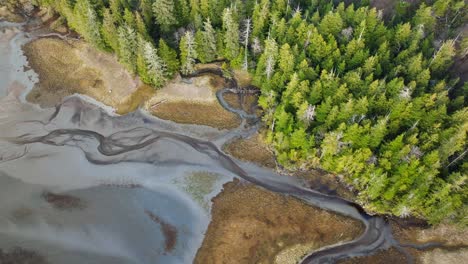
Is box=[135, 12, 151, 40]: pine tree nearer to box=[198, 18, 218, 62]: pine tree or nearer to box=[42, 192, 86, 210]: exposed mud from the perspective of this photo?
box=[198, 18, 218, 62]: pine tree

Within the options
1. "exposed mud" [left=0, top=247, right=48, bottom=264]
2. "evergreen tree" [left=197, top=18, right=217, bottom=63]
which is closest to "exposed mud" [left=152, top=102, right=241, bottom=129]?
"evergreen tree" [left=197, top=18, right=217, bottom=63]

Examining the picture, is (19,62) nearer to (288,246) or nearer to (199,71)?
(199,71)

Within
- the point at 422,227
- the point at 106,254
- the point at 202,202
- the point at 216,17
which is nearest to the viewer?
the point at 106,254

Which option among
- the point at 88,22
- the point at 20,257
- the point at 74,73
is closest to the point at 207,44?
the point at 88,22

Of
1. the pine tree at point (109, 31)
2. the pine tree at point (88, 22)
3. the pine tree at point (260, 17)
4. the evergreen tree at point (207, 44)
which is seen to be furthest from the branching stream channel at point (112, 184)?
the pine tree at point (260, 17)

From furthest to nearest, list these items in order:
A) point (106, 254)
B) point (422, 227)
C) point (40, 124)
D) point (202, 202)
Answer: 1. point (40, 124)
2. point (202, 202)
3. point (422, 227)
4. point (106, 254)

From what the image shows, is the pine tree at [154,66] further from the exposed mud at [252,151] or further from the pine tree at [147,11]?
the exposed mud at [252,151]

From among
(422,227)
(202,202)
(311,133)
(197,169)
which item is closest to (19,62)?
(197,169)
